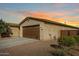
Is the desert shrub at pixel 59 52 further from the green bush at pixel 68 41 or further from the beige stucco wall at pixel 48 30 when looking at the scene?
the beige stucco wall at pixel 48 30

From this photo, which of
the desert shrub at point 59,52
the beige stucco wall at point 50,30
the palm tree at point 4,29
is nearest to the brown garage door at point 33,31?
the beige stucco wall at point 50,30

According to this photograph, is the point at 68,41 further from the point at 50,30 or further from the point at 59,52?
the point at 50,30

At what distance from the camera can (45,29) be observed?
364cm

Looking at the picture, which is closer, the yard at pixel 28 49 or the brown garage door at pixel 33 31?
the yard at pixel 28 49

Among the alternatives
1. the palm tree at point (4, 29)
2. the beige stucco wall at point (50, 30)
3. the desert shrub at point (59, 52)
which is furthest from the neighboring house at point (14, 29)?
the desert shrub at point (59, 52)

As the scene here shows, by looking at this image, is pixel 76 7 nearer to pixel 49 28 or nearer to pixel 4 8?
pixel 49 28

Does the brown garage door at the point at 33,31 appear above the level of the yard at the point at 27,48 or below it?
above

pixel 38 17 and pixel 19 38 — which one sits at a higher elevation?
pixel 38 17

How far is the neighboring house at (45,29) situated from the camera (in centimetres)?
361

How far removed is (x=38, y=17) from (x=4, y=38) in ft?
2.31

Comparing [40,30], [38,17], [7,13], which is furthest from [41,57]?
[7,13]

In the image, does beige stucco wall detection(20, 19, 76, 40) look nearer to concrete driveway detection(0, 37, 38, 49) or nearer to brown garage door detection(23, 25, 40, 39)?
brown garage door detection(23, 25, 40, 39)

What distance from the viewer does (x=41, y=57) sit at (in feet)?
11.8

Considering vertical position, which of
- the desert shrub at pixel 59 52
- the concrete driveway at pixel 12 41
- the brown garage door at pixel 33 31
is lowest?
the desert shrub at pixel 59 52
